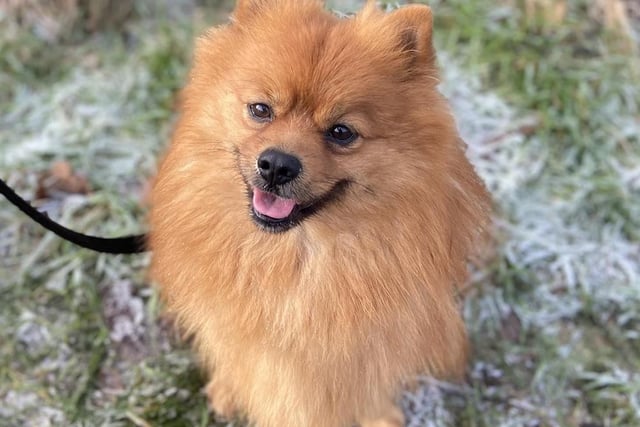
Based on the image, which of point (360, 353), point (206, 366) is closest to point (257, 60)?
point (360, 353)

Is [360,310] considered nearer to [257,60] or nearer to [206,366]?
[257,60]

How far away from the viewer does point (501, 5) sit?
454 cm

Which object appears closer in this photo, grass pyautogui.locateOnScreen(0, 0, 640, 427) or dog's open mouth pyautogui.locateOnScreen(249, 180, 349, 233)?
dog's open mouth pyautogui.locateOnScreen(249, 180, 349, 233)

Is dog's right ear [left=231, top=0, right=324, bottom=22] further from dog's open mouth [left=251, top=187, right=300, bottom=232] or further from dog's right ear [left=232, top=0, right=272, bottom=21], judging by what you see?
dog's open mouth [left=251, top=187, right=300, bottom=232]

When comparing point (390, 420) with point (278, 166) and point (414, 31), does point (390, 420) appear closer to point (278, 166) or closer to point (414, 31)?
point (278, 166)

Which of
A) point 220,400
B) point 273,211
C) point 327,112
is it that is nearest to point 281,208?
point 273,211

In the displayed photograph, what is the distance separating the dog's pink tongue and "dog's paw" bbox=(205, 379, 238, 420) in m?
1.00

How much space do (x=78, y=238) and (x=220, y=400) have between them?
36.8 inches

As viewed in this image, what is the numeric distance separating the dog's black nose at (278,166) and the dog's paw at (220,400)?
1.17 m

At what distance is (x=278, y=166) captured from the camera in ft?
5.84

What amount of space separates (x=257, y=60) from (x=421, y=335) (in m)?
1.00

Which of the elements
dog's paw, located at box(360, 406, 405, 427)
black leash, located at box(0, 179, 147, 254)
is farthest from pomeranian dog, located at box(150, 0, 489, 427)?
dog's paw, located at box(360, 406, 405, 427)

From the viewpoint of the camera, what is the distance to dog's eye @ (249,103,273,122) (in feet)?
6.29

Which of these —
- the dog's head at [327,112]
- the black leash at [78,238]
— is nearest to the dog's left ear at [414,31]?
the dog's head at [327,112]
